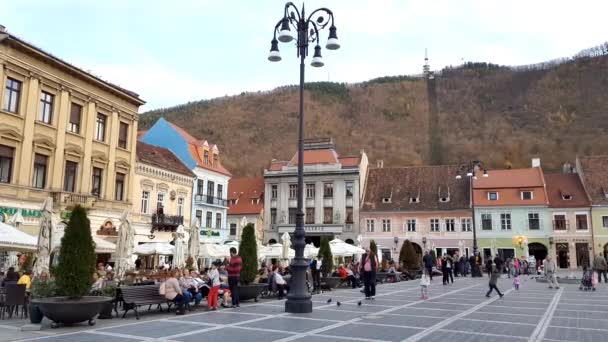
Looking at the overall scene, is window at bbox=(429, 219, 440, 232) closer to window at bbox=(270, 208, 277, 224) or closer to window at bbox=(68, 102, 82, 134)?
window at bbox=(270, 208, 277, 224)

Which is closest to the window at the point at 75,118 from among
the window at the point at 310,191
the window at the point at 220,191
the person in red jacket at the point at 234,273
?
the person in red jacket at the point at 234,273

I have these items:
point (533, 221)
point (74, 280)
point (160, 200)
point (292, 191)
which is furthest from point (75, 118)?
point (533, 221)

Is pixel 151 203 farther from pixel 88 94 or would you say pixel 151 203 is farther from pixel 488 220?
pixel 488 220

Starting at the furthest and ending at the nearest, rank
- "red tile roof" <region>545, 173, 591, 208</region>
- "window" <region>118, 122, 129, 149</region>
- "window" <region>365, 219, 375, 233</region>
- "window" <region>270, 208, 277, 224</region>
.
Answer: "window" <region>270, 208, 277, 224</region> → "window" <region>365, 219, 375, 233</region> → "red tile roof" <region>545, 173, 591, 208</region> → "window" <region>118, 122, 129, 149</region>

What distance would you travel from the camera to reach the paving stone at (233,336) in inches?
372

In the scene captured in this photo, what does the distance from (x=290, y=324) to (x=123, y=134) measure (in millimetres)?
23612

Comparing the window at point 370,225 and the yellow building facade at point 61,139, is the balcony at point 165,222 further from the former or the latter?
the window at point 370,225

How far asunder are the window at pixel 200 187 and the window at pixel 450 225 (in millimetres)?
23871

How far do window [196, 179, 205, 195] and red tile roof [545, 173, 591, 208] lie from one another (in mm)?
32035

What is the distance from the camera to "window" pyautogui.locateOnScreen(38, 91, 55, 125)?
25219 mm

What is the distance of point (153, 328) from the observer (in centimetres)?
1094

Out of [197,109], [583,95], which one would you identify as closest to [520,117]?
[583,95]

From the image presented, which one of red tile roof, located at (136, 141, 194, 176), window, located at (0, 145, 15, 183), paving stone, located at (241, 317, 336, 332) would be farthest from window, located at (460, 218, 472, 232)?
paving stone, located at (241, 317, 336, 332)

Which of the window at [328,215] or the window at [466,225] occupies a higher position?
the window at [328,215]
